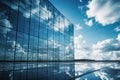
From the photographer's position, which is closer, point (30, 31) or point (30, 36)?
point (30, 36)

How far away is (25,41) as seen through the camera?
22391 mm

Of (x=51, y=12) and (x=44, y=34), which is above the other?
(x=51, y=12)

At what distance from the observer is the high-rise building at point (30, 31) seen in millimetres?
19203

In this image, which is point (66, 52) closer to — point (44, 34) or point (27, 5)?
point (44, 34)

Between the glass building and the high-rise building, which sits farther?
the high-rise building

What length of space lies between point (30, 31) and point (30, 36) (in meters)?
0.80

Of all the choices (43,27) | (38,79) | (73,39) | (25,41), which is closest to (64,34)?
(73,39)

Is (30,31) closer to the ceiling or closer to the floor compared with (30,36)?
closer to the ceiling

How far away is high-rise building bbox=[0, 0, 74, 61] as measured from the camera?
19.2 metres

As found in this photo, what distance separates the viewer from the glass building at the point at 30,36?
60.5ft

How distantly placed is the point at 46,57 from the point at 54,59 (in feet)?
11.6

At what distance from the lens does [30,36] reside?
22484 millimetres

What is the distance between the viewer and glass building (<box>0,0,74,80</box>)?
1844 centimetres

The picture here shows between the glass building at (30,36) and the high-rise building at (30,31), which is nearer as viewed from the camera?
the glass building at (30,36)
